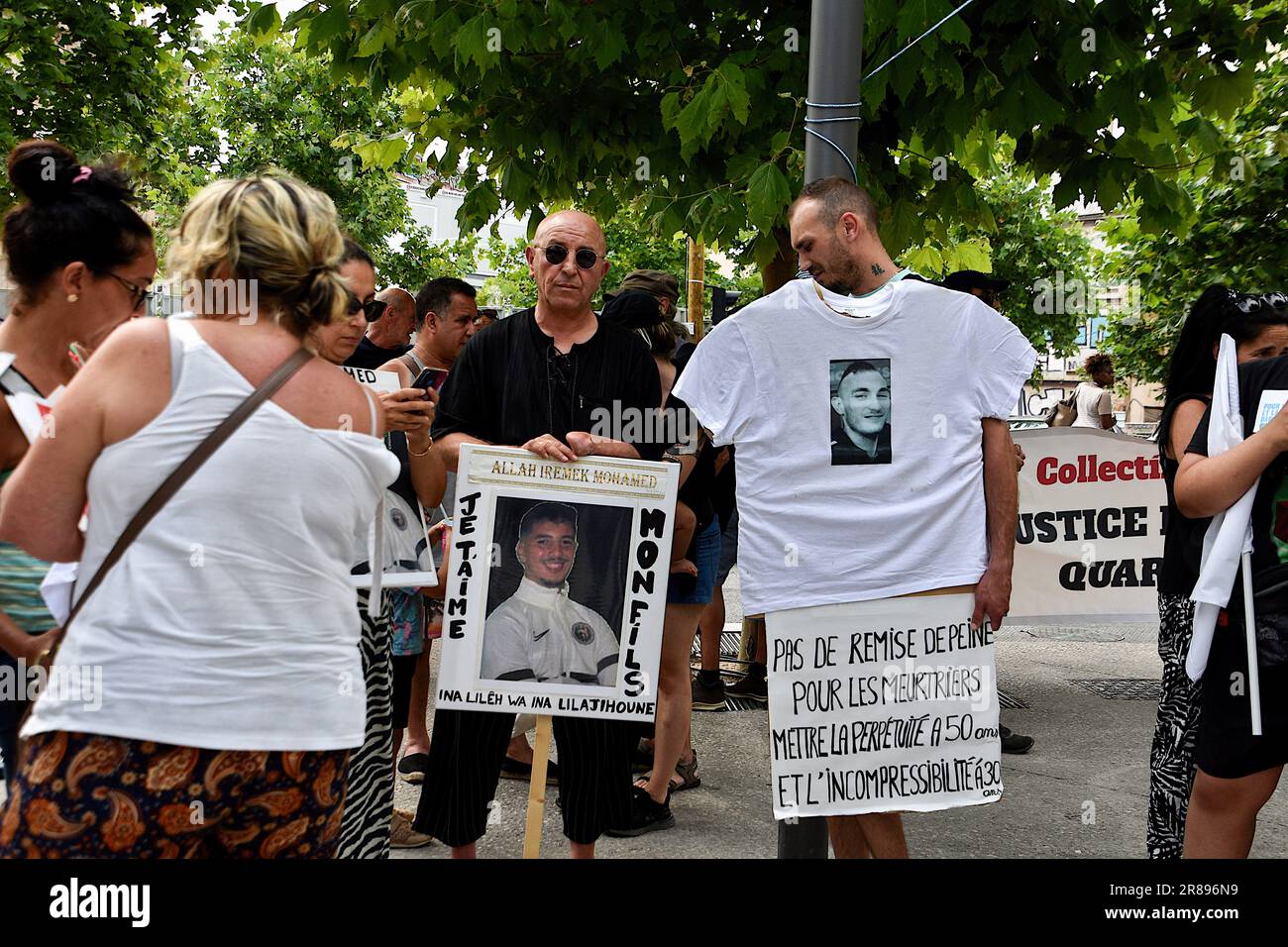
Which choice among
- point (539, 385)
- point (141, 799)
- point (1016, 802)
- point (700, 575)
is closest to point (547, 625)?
point (539, 385)

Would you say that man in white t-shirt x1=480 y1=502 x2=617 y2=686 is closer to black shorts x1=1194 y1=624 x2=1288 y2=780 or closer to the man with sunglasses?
the man with sunglasses

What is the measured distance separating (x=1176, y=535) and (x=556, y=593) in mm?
1928

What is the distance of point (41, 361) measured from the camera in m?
2.69

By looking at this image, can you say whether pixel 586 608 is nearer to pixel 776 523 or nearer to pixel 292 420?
pixel 776 523

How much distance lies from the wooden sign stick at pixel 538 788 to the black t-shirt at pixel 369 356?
1.91 meters

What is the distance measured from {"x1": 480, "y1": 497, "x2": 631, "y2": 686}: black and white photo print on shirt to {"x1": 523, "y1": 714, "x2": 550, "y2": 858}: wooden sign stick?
0.16 m

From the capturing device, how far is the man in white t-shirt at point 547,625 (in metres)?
3.72

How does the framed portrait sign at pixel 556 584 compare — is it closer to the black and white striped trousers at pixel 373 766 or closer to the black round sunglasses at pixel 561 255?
the black and white striped trousers at pixel 373 766

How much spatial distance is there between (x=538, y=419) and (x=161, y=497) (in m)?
1.93

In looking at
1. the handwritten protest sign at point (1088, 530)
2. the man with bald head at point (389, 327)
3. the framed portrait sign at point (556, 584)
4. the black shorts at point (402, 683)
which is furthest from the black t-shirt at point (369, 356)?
the handwritten protest sign at point (1088, 530)

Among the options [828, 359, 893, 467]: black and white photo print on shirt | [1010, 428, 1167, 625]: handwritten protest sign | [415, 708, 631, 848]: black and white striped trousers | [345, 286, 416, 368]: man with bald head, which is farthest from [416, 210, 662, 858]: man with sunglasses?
[1010, 428, 1167, 625]: handwritten protest sign

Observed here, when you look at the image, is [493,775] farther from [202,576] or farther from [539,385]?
[202,576]
